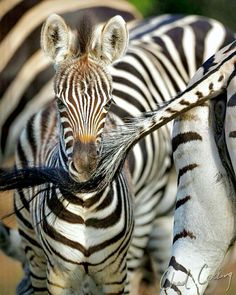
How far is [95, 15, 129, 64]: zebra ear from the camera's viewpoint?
20.5ft

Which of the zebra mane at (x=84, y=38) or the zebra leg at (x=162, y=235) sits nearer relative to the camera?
the zebra mane at (x=84, y=38)

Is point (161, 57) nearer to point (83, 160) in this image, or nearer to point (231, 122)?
point (83, 160)

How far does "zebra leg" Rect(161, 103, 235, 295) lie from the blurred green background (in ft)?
28.0

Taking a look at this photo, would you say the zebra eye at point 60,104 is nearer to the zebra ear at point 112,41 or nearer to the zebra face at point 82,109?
the zebra face at point 82,109

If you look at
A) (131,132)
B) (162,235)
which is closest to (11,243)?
(162,235)

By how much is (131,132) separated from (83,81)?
793 mm

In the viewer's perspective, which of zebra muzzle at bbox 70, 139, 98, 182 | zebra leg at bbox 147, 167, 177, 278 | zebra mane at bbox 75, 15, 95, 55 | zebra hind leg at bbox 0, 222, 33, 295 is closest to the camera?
zebra muzzle at bbox 70, 139, 98, 182

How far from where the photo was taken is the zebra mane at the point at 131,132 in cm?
521

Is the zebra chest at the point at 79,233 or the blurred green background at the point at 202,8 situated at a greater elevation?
the blurred green background at the point at 202,8

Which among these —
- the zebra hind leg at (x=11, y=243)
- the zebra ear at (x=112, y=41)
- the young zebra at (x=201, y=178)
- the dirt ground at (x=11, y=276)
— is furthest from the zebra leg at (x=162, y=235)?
→ the young zebra at (x=201, y=178)

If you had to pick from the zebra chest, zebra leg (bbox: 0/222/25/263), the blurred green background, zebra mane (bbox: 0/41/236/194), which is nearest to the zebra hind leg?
zebra leg (bbox: 0/222/25/263)

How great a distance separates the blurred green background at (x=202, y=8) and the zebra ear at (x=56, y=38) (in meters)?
7.46

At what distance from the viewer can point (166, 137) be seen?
8125mm

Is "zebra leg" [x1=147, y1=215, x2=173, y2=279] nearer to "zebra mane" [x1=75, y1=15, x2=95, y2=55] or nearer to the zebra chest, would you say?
the zebra chest
